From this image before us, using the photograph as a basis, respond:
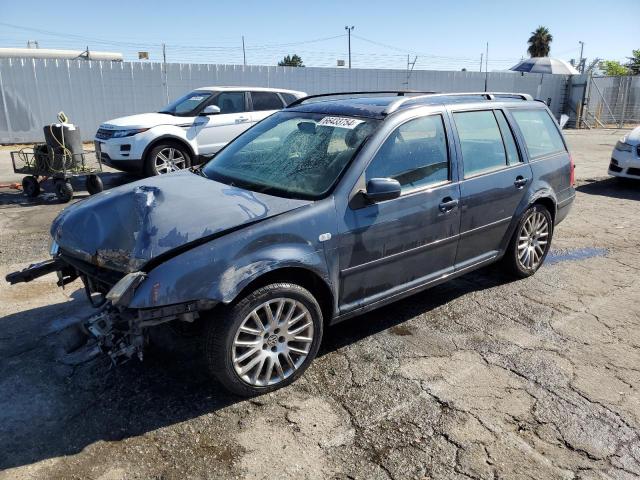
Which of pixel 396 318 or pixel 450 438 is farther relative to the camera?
pixel 396 318

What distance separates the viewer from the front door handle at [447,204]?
12.6ft

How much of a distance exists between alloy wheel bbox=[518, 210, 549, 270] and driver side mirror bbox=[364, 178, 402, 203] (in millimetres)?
1995

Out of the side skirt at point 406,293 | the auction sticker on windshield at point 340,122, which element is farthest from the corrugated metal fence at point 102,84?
the side skirt at point 406,293

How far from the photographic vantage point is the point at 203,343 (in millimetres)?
2918

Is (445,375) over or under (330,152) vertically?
under

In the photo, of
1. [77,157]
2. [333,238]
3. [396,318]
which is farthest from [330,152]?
[77,157]

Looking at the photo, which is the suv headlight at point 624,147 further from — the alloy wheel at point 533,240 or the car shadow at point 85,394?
the car shadow at point 85,394

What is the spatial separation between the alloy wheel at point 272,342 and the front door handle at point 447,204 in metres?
1.37

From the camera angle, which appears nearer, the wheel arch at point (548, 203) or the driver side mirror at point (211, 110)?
the wheel arch at point (548, 203)

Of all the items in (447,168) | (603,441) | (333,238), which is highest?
(447,168)

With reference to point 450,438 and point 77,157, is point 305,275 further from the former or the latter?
point 77,157

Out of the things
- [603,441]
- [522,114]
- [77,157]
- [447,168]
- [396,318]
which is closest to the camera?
[603,441]

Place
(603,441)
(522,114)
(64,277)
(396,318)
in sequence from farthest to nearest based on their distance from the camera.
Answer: (522,114)
(396,318)
(64,277)
(603,441)

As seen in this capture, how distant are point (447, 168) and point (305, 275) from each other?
1.51 meters
